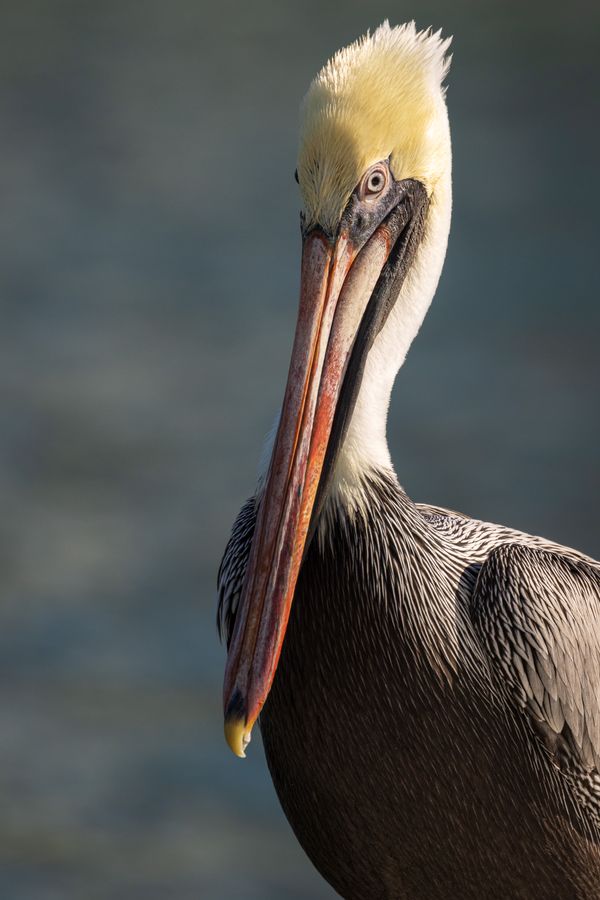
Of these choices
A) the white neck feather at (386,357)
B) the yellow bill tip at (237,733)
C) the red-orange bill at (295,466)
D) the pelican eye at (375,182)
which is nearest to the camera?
the yellow bill tip at (237,733)

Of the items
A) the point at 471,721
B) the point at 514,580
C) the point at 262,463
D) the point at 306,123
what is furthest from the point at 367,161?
the point at 471,721

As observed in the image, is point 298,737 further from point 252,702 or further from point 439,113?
point 439,113

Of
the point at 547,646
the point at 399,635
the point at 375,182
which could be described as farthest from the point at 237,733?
the point at 375,182

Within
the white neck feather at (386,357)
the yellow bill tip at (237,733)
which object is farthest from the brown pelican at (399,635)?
the yellow bill tip at (237,733)

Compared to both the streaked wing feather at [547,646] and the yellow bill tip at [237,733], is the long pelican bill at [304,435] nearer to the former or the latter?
the yellow bill tip at [237,733]

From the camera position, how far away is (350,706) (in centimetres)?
365

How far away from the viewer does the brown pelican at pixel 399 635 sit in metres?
3.53

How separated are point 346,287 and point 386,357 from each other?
0.25 metres

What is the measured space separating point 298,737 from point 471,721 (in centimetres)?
43

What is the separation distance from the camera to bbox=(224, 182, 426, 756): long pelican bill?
337 cm

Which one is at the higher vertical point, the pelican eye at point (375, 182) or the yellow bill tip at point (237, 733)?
the pelican eye at point (375, 182)

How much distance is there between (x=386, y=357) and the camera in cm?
373

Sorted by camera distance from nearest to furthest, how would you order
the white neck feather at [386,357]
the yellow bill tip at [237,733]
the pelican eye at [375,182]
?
the yellow bill tip at [237,733] < the pelican eye at [375,182] < the white neck feather at [386,357]

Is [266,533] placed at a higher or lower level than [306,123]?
lower
